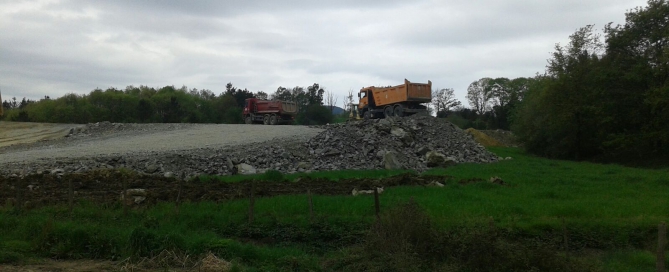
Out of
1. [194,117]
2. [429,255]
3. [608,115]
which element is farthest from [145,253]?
[194,117]

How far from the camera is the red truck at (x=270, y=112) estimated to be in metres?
45.0

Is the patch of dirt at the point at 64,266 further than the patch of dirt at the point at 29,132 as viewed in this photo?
No

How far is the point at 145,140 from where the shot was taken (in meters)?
33.0

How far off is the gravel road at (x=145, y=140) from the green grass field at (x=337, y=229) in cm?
1578

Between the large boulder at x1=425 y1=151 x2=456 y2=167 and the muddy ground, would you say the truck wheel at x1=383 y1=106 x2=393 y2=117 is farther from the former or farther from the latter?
the muddy ground

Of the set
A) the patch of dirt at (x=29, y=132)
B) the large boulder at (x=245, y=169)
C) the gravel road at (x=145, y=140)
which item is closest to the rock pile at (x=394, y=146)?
the large boulder at (x=245, y=169)

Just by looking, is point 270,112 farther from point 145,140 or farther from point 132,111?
point 132,111

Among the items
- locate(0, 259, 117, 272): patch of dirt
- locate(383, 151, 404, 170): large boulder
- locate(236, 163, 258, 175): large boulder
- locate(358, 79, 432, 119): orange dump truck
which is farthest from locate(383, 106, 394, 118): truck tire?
locate(0, 259, 117, 272): patch of dirt

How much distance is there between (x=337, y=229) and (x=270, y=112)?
35182mm

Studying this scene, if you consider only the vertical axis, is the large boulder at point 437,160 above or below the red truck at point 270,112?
below

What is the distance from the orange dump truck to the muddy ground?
675 inches

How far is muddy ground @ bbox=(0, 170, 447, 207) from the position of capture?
1416 centimetres

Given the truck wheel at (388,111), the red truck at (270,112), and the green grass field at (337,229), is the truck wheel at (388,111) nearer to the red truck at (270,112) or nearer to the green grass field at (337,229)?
the red truck at (270,112)

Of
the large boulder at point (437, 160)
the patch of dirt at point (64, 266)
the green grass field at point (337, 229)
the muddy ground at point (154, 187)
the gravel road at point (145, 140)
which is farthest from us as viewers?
the gravel road at point (145, 140)
